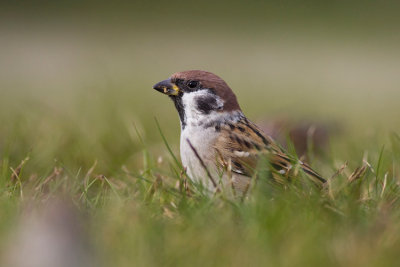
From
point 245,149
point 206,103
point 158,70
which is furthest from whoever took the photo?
point 158,70

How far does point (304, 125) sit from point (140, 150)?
1517 mm

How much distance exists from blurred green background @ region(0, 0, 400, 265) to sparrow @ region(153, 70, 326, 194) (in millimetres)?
796

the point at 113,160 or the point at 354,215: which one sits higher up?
the point at 354,215

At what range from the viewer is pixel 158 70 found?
12.0 meters

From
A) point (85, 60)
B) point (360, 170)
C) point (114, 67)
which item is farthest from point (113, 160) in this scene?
point (85, 60)

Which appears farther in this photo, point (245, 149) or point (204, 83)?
point (204, 83)

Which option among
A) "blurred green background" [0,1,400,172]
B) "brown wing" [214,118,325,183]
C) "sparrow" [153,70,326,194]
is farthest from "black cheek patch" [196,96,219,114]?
"blurred green background" [0,1,400,172]

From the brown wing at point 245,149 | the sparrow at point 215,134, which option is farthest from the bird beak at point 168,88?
the brown wing at point 245,149

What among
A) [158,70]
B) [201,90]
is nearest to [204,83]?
[201,90]

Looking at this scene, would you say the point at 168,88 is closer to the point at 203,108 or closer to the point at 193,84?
the point at 193,84

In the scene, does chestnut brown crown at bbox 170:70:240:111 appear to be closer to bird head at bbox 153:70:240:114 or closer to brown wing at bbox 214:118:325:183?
bird head at bbox 153:70:240:114

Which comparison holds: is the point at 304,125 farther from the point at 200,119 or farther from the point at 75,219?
the point at 75,219

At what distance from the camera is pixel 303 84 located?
11125 millimetres

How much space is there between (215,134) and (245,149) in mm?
217
